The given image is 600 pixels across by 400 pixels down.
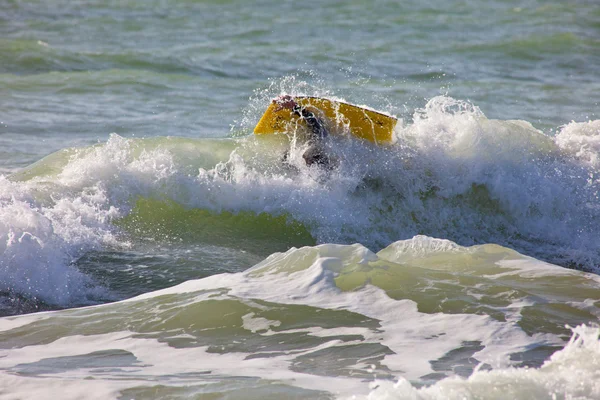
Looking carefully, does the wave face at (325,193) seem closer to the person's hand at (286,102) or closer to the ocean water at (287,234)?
the ocean water at (287,234)

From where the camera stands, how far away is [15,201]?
598 centimetres

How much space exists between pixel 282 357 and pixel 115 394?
90 cm

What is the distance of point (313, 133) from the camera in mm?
7441

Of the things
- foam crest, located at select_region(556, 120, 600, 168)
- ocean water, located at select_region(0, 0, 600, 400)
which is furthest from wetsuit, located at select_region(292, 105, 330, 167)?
foam crest, located at select_region(556, 120, 600, 168)

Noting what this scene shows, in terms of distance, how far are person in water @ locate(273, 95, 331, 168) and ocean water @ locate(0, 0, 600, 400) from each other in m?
0.11

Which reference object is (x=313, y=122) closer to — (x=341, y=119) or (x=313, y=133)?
(x=313, y=133)

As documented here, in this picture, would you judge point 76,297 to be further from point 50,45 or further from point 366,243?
point 50,45

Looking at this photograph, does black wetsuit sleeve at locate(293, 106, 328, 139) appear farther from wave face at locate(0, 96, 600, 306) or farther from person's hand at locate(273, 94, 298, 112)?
wave face at locate(0, 96, 600, 306)

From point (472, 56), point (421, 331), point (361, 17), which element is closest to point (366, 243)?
point (421, 331)

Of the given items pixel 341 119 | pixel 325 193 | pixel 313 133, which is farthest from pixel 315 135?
pixel 325 193

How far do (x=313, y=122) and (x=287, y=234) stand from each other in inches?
48.1

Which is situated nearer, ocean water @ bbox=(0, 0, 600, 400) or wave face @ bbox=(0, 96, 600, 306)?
ocean water @ bbox=(0, 0, 600, 400)

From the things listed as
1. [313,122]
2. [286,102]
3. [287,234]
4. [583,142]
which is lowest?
[287,234]

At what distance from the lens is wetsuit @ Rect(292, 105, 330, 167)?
7.40 meters
